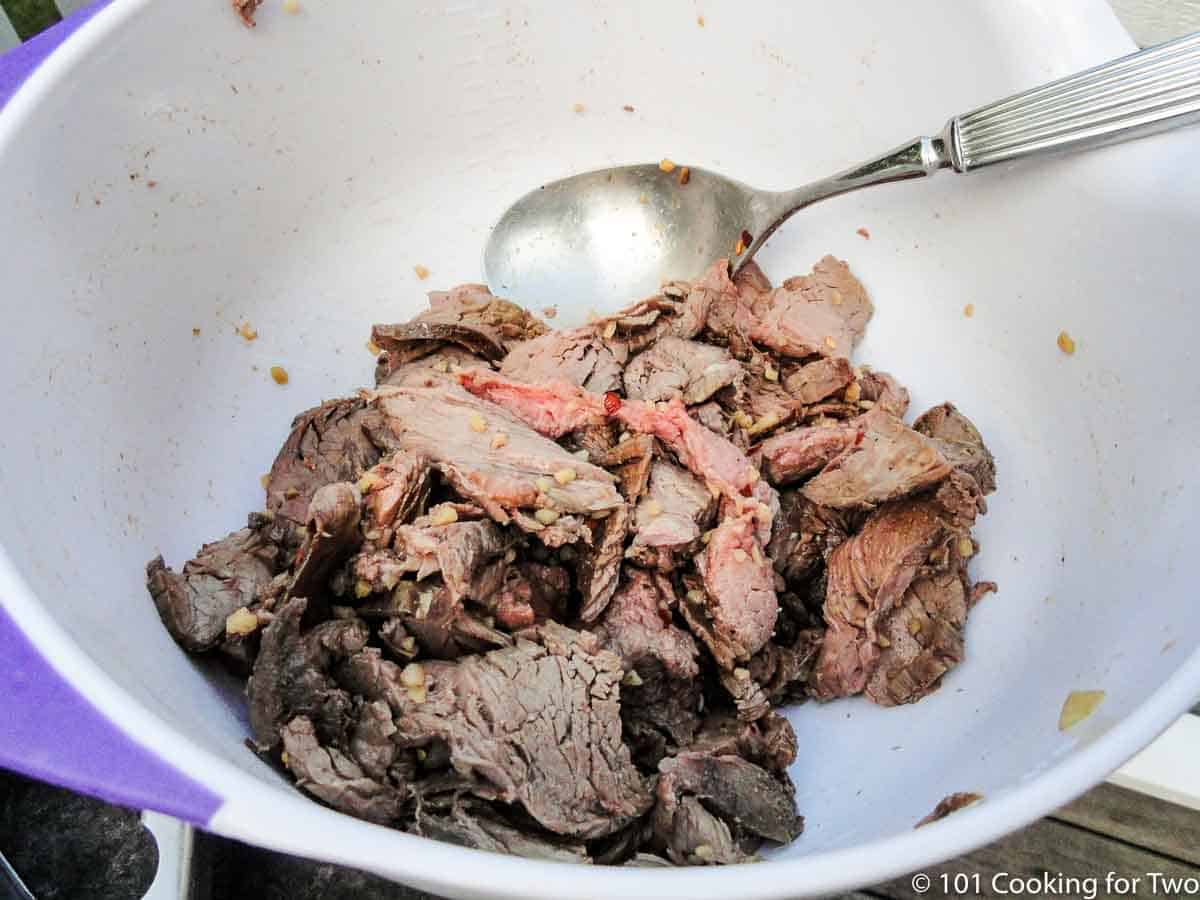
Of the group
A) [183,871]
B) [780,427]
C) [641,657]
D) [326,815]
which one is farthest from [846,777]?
[183,871]

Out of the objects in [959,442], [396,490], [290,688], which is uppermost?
[396,490]

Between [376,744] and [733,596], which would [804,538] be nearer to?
[733,596]

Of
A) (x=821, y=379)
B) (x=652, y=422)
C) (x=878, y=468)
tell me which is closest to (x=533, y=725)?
(x=652, y=422)

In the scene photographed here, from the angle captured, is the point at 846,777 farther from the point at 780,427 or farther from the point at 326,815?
the point at 326,815

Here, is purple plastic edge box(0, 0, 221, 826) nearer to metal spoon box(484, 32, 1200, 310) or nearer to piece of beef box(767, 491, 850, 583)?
piece of beef box(767, 491, 850, 583)

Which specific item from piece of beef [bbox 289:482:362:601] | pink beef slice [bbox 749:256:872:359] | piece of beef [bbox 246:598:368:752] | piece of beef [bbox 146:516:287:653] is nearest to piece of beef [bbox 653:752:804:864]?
piece of beef [bbox 246:598:368:752]
